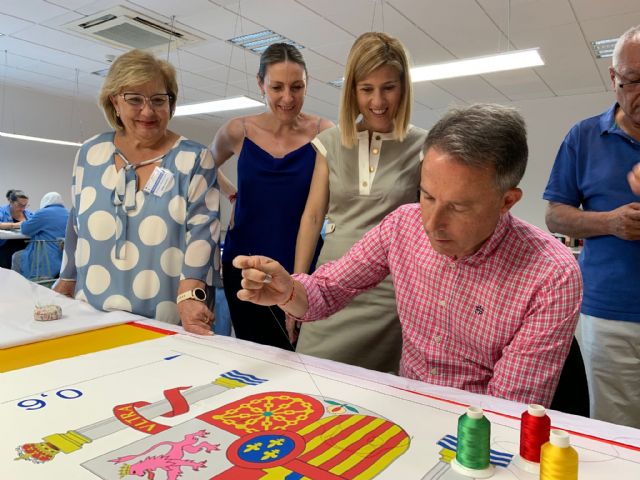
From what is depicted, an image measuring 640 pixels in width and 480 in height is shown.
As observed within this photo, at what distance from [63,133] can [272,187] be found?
8.43 meters

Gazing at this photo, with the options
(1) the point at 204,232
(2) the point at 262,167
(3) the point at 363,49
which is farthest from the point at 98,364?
(3) the point at 363,49

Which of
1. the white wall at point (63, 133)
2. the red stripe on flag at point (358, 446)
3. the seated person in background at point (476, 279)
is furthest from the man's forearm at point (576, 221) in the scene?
the white wall at point (63, 133)

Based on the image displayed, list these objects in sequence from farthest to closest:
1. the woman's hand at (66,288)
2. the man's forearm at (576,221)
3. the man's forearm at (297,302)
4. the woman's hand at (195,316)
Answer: the woman's hand at (66,288) → the man's forearm at (576,221) → the woman's hand at (195,316) → the man's forearm at (297,302)

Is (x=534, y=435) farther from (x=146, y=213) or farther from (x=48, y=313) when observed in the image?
(x=48, y=313)

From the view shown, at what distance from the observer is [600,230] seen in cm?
160

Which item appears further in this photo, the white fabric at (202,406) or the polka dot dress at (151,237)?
the polka dot dress at (151,237)

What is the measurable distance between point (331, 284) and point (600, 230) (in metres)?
0.92

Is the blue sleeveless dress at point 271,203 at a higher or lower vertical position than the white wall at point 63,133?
lower

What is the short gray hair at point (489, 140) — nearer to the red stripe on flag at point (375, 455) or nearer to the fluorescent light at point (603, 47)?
the red stripe on flag at point (375, 455)

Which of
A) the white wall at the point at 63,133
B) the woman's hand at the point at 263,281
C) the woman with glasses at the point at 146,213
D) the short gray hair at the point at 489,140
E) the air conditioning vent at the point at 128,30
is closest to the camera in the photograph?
the short gray hair at the point at 489,140

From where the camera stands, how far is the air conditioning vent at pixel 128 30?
4797mm

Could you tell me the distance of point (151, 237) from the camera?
148 centimetres

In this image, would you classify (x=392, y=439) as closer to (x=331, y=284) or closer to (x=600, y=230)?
(x=331, y=284)

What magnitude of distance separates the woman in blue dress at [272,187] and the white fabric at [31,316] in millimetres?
467
